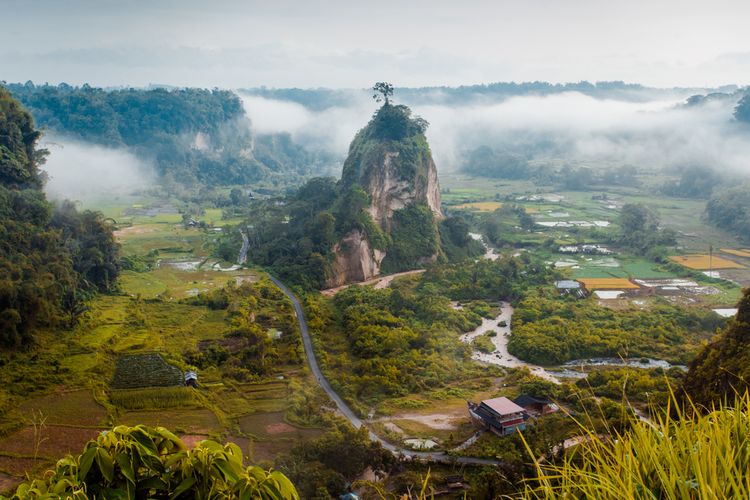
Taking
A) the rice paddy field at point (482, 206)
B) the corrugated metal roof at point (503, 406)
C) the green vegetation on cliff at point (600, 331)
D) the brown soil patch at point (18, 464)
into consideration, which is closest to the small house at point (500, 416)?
the corrugated metal roof at point (503, 406)

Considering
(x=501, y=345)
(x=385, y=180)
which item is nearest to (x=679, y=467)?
(x=501, y=345)

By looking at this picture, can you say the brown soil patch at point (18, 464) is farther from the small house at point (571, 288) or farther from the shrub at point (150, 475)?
the small house at point (571, 288)

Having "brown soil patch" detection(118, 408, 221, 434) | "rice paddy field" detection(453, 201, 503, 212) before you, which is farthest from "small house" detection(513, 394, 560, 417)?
"rice paddy field" detection(453, 201, 503, 212)

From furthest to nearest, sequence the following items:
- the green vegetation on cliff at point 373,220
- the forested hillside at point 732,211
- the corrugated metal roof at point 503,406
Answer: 1. the forested hillside at point 732,211
2. the green vegetation on cliff at point 373,220
3. the corrugated metal roof at point 503,406

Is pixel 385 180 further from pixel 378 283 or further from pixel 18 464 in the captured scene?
pixel 18 464

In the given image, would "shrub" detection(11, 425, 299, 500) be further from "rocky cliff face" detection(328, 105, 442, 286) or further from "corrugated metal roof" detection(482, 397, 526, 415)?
"rocky cliff face" detection(328, 105, 442, 286)
